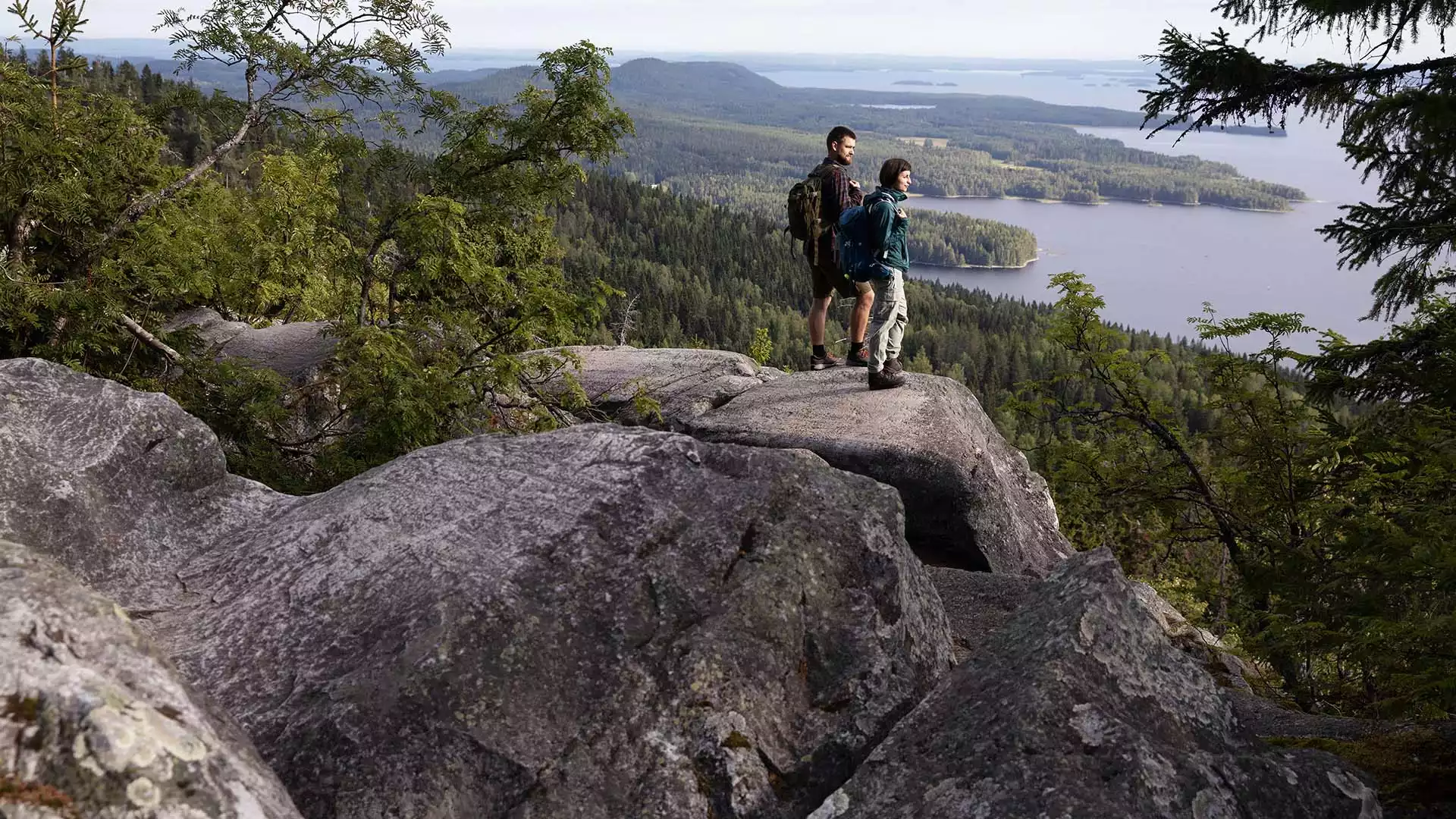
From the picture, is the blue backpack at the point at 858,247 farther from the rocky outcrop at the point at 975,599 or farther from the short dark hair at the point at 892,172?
the rocky outcrop at the point at 975,599

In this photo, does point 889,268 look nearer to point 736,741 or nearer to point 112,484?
point 736,741

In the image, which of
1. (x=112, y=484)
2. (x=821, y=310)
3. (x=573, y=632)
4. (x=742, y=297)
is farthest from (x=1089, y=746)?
(x=742, y=297)

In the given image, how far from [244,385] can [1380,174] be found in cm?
1265

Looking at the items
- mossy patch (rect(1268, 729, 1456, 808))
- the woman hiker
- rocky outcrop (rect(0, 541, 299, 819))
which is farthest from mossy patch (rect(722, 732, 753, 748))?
the woman hiker

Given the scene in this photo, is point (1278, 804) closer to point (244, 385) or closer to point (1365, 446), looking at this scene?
point (1365, 446)

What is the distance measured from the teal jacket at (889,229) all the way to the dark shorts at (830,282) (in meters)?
0.91

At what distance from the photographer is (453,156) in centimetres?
1145

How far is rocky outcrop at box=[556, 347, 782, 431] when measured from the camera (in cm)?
1312

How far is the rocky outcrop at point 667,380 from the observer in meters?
13.1

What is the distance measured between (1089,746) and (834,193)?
30.6 feet

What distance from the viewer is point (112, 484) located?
597 centimetres

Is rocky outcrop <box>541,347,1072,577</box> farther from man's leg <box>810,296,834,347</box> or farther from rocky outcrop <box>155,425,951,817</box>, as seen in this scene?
rocky outcrop <box>155,425,951,817</box>

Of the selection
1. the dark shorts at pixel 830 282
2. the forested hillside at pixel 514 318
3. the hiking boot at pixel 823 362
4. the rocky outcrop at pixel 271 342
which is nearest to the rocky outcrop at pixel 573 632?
the forested hillside at pixel 514 318

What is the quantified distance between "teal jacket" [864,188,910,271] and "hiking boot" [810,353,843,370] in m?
2.92
